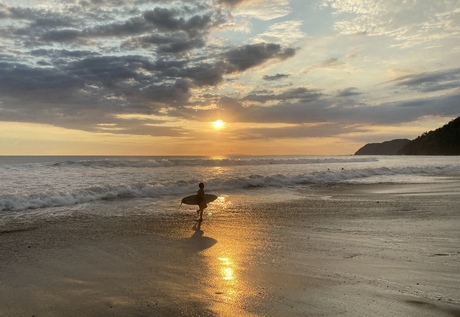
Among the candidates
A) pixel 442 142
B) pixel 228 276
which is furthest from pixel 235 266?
pixel 442 142

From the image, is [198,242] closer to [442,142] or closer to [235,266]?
[235,266]

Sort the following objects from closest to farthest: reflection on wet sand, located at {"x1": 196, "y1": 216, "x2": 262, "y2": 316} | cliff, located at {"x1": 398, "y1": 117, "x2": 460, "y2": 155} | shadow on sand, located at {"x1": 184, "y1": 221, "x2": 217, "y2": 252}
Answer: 1. reflection on wet sand, located at {"x1": 196, "y1": 216, "x2": 262, "y2": 316}
2. shadow on sand, located at {"x1": 184, "y1": 221, "x2": 217, "y2": 252}
3. cliff, located at {"x1": 398, "y1": 117, "x2": 460, "y2": 155}

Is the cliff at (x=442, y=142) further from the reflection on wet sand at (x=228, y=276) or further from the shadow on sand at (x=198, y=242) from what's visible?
the reflection on wet sand at (x=228, y=276)

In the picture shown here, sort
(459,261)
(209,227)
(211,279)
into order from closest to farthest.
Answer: (211,279) → (459,261) → (209,227)

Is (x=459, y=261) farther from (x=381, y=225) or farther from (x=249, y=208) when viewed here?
(x=249, y=208)

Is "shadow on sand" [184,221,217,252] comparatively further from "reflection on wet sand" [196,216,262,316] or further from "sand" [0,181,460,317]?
"reflection on wet sand" [196,216,262,316]

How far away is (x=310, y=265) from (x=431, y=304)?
2684 mm

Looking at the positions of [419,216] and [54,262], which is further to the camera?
[419,216]

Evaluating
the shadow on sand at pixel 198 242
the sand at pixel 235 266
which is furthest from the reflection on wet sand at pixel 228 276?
the shadow on sand at pixel 198 242

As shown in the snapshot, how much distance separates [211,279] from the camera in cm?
697

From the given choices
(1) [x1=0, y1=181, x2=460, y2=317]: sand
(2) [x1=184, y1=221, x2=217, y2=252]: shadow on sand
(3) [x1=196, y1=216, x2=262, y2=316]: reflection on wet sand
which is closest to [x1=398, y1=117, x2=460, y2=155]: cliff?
(1) [x1=0, y1=181, x2=460, y2=317]: sand

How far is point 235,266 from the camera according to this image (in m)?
7.83

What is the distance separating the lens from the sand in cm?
566

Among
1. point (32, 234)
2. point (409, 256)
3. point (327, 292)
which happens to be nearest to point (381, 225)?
point (409, 256)
